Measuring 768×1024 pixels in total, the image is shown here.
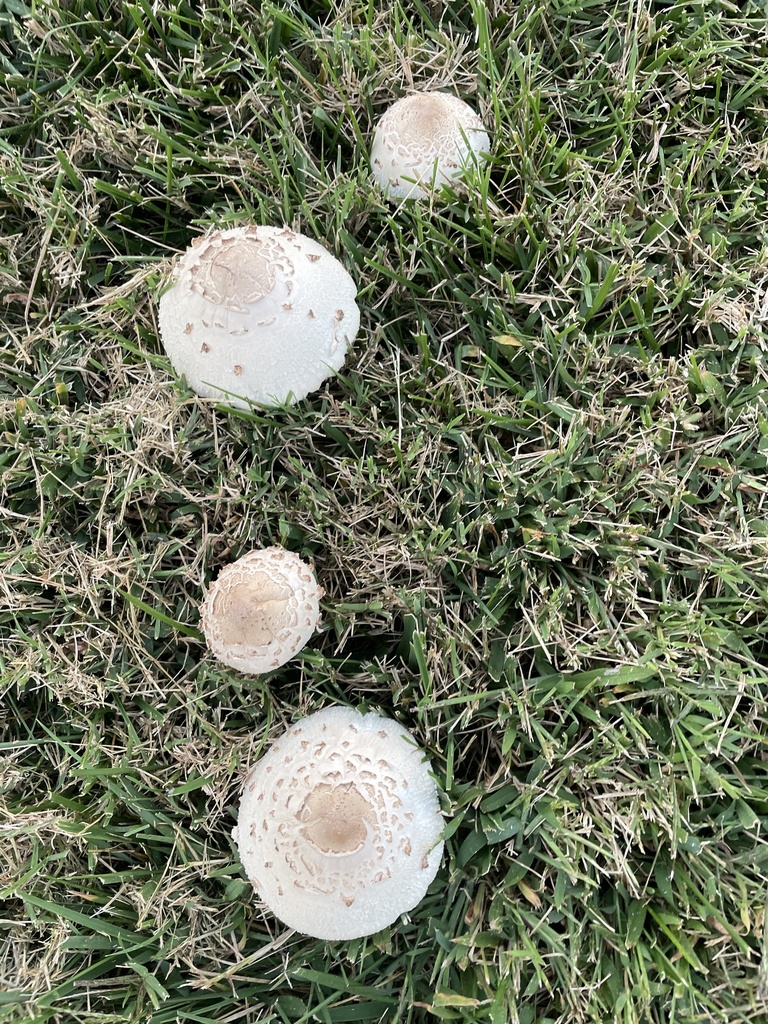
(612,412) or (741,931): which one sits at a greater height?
(612,412)

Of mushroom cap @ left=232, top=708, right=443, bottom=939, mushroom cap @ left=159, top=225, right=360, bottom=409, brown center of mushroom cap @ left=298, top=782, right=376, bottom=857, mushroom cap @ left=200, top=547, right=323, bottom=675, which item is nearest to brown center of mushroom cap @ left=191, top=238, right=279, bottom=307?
A: mushroom cap @ left=159, top=225, right=360, bottom=409

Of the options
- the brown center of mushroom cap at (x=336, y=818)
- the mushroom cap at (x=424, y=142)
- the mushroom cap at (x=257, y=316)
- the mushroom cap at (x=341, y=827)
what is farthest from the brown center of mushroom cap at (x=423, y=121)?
the brown center of mushroom cap at (x=336, y=818)

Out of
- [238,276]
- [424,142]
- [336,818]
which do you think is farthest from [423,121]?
[336,818]

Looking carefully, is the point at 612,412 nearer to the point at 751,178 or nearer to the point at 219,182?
the point at 751,178

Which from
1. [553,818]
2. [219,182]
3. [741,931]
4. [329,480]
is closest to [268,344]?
[329,480]

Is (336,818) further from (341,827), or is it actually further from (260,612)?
(260,612)
